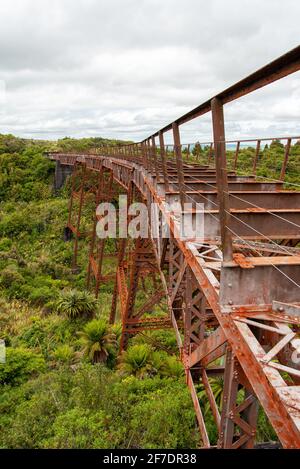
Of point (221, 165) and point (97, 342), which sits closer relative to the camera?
point (221, 165)

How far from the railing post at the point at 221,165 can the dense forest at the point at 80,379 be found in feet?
18.7

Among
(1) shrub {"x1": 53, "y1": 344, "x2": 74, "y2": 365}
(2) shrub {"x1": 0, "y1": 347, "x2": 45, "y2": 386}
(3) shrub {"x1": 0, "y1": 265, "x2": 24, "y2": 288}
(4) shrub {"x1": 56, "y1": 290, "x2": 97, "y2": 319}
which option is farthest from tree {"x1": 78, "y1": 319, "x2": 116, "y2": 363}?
(3) shrub {"x1": 0, "y1": 265, "x2": 24, "y2": 288}

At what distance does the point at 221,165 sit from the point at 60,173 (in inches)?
1239

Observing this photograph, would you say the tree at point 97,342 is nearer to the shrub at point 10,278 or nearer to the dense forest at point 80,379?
the dense forest at point 80,379

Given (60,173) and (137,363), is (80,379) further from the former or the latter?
(60,173)

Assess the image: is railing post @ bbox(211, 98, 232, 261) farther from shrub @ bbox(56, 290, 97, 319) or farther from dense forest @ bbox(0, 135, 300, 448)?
shrub @ bbox(56, 290, 97, 319)

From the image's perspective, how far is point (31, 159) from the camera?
3438 centimetres

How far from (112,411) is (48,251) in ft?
58.0

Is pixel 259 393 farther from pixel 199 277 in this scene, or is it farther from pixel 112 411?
pixel 112 411

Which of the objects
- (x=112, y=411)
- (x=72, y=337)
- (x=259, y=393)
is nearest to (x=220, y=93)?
(x=259, y=393)

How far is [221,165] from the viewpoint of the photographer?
7.79 feet

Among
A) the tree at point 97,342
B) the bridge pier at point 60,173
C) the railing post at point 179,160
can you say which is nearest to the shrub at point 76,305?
the tree at point 97,342

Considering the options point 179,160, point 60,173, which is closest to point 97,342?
point 179,160
